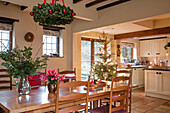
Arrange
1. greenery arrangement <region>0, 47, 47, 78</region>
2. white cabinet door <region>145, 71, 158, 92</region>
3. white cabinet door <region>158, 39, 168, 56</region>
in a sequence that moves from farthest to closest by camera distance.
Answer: white cabinet door <region>158, 39, 168, 56</region> → white cabinet door <region>145, 71, 158, 92</region> → greenery arrangement <region>0, 47, 47, 78</region>

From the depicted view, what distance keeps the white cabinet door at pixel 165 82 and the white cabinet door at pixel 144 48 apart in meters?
→ 3.54

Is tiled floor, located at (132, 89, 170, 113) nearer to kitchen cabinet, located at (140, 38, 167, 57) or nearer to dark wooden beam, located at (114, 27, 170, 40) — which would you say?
dark wooden beam, located at (114, 27, 170, 40)

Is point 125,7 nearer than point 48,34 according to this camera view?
Yes

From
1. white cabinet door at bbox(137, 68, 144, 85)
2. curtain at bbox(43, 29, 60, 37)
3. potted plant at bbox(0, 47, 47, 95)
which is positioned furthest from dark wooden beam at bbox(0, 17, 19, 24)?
white cabinet door at bbox(137, 68, 144, 85)

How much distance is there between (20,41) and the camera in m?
4.09

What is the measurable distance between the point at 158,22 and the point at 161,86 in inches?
91.8

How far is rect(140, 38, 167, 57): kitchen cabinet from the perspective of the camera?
760cm

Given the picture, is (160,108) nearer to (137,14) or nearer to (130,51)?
(137,14)

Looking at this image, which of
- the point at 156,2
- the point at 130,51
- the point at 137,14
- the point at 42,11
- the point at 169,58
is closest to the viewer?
the point at 42,11

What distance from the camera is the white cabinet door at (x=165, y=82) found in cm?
466

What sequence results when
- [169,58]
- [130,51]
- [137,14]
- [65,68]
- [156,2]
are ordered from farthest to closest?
[130,51], [169,58], [65,68], [137,14], [156,2]

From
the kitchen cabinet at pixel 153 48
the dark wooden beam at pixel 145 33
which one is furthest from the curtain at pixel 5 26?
the kitchen cabinet at pixel 153 48

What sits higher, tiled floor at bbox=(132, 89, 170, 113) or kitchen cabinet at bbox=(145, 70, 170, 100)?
kitchen cabinet at bbox=(145, 70, 170, 100)

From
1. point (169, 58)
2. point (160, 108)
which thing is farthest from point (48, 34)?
point (169, 58)
